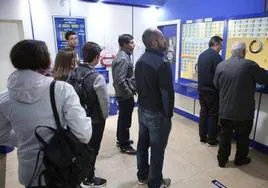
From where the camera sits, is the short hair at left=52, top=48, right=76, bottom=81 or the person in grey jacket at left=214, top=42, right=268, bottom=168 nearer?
the short hair at left=52, top=48, right=76, bottom=81

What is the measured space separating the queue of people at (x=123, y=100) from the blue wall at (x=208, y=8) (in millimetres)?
631

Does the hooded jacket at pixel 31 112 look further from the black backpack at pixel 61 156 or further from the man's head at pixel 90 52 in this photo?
the man's head at pixel 90 52

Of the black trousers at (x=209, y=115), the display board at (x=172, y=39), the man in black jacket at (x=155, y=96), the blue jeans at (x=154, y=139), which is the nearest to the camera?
the man in black jacket at (x=155, y=96)

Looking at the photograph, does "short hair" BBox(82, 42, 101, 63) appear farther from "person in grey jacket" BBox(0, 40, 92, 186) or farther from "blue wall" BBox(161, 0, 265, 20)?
"blue wall" BBox(161, 0, 265, 20)

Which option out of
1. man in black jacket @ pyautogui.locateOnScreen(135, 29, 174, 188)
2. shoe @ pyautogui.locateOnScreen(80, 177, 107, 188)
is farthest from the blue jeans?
shoe @ pyautogui.locateOnScreen(80, 177, 107, 188)

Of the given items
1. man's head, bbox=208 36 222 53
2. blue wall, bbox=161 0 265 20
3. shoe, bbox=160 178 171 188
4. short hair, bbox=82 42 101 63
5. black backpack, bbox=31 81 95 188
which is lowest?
shoe, bbox=160 178 171 188

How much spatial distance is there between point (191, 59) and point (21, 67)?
3.33m

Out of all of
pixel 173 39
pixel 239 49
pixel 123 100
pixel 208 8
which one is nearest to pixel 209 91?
pixel 239 49

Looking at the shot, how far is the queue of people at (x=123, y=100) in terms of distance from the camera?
3.69ft

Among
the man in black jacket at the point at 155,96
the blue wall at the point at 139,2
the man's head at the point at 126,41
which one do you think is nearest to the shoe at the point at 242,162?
the man in black jacket at the point at 155,96

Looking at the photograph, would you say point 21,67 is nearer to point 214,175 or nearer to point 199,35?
point 214,175

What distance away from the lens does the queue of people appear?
3.69 feet

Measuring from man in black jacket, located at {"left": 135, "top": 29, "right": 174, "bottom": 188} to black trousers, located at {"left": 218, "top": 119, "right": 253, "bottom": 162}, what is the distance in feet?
3.08

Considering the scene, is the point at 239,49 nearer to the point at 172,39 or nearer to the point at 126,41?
the point at 126,41
